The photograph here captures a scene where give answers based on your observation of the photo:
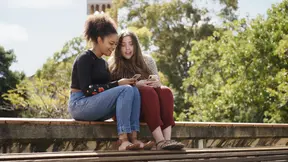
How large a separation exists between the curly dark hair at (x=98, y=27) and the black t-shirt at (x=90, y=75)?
15 cm

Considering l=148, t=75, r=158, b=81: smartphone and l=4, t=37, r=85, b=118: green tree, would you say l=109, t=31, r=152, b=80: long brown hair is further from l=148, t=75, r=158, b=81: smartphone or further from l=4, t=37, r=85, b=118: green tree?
l=4, t=37, r=85, b=118: green tree

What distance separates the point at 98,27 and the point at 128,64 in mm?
442

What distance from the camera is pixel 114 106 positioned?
4660 millimetres

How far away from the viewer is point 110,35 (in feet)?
16.0

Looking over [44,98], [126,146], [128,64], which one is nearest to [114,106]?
[126,146]

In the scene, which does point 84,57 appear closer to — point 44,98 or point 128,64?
point 128,64

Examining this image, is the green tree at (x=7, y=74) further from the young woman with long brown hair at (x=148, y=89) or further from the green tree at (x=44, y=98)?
the young woman with long brown hair at (x=148, y=89)

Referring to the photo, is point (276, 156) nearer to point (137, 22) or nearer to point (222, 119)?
point (222, 119)

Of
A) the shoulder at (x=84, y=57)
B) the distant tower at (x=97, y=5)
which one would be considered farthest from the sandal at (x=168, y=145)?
the distant tower at (x=97, y=5)

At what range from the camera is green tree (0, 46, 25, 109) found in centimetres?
3119

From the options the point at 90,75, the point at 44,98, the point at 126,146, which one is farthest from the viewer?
the point at 44,98

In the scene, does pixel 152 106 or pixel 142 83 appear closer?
pixel 152 106

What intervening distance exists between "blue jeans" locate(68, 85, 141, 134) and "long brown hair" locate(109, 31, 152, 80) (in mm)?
436

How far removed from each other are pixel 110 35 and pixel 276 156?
188 cm
